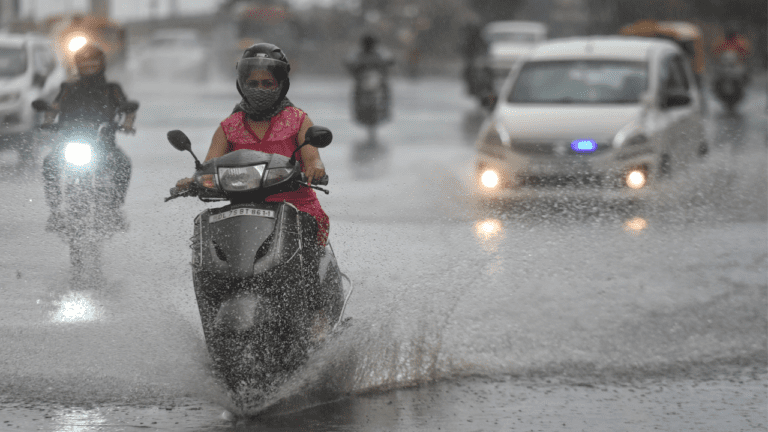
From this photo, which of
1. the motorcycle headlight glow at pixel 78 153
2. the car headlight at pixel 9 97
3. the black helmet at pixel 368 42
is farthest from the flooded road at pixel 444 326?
the black helmet at pixel 368 42

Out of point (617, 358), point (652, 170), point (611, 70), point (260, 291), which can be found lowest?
point (617, 358)

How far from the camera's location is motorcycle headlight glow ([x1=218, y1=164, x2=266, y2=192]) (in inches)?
172

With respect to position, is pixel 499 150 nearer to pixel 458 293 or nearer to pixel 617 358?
pixel 458 293

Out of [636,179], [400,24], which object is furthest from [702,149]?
[400,24]

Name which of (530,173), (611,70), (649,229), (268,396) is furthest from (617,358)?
(611,70)

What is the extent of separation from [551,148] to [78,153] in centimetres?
433

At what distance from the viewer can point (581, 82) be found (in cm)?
1110

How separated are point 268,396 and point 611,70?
24.8ft

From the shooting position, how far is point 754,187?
39.4 feet

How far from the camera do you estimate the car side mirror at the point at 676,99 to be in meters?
10.2

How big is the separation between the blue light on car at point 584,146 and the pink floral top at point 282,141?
513 cm

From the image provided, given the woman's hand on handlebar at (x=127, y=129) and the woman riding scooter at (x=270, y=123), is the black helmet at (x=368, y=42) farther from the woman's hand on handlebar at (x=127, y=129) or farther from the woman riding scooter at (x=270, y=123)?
the woman riding scooter at (x=270, y=123)

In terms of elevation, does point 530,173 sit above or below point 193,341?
above

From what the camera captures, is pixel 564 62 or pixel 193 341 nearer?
pixel 193 341
